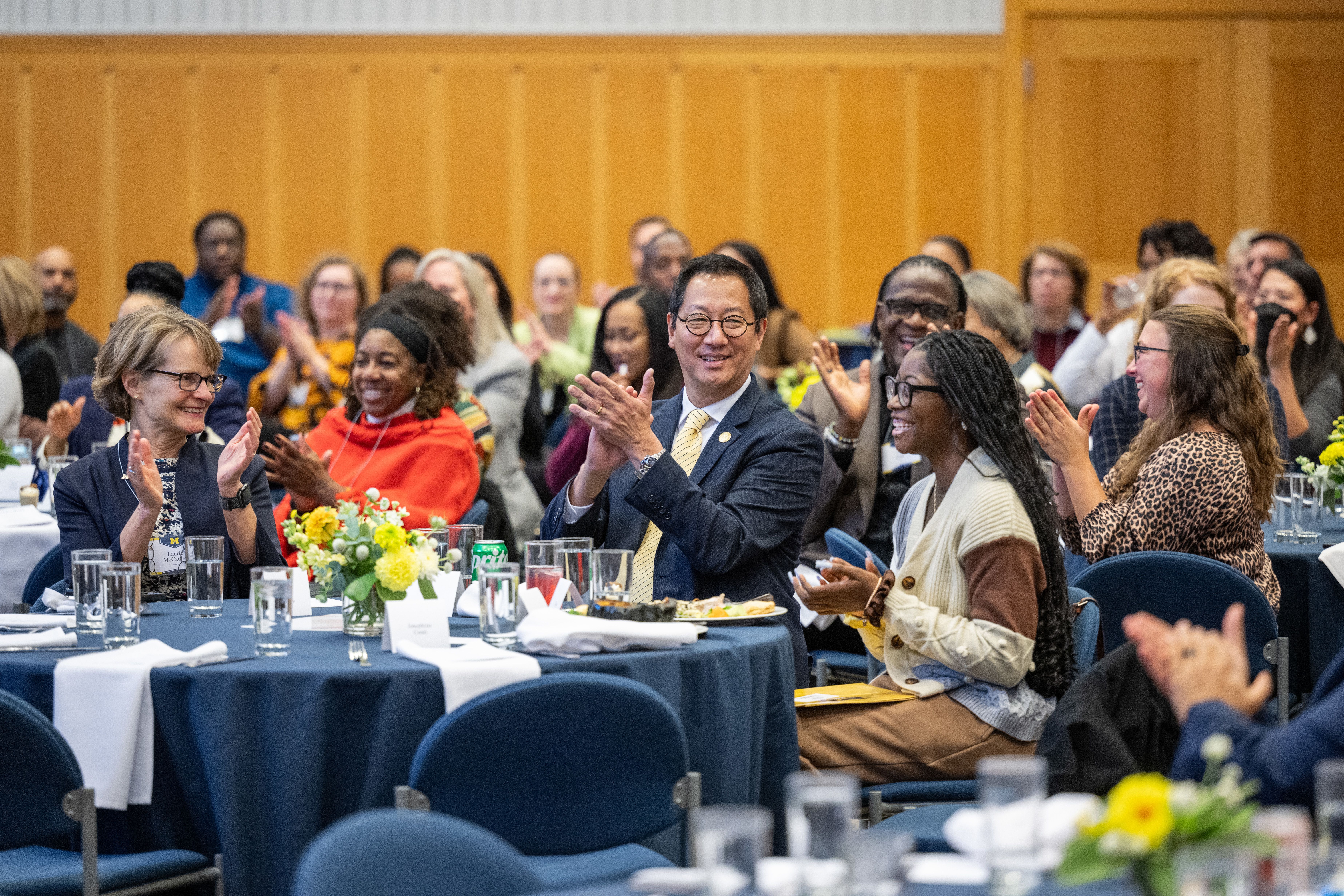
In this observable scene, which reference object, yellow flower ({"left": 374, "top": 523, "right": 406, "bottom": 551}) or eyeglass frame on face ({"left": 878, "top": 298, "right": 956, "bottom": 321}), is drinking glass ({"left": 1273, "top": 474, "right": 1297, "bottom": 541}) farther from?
yellow flower ({"left": 374, "top": 523, "right": 406, "bottom": 551})

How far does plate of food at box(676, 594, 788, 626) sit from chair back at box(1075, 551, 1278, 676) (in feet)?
2.84

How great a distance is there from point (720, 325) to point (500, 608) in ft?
3.55

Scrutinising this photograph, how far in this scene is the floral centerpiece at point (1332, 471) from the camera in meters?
4.88

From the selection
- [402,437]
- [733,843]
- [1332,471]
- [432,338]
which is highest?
[432,338]

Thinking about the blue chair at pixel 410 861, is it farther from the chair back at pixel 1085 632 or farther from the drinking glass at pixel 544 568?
the chair back at pixel 1085 632

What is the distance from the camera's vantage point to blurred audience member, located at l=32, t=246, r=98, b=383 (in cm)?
776

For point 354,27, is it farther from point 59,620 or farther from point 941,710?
point 941,710

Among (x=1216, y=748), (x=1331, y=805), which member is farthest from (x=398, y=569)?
(x=1331, y=805)

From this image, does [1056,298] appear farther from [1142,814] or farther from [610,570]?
[1142,814]

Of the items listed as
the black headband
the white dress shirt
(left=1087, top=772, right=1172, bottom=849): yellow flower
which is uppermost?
the black headband

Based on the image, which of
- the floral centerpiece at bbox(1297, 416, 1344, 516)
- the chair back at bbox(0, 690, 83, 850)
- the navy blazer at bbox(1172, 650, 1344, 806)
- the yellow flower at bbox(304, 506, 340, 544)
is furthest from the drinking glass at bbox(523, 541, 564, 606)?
the floral centerpiece at bbox(1297, 416, 1344, 516)

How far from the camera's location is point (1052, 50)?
10102 millimetres

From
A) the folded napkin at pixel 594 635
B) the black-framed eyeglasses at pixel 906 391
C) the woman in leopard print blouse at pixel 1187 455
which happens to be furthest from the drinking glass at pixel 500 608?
the woman in leopard print blouse at pixel 1187 455

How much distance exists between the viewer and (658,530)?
12.3 ft
